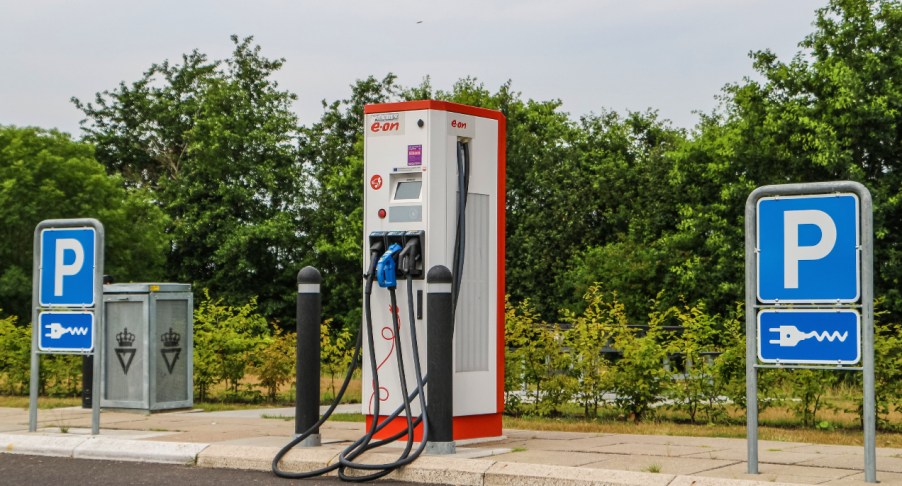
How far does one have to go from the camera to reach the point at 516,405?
44.1 ft

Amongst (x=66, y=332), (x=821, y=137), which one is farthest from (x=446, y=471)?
(x=821, y=137)

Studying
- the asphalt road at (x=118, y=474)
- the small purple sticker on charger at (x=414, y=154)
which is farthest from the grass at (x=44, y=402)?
the small purple sticker on charger at (x=414, y=154)

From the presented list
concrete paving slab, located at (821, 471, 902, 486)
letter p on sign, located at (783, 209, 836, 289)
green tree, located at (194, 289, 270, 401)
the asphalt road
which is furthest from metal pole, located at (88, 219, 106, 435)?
concrete paving slab, located at (821, 471, 902, 486)

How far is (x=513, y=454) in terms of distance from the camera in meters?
9.25

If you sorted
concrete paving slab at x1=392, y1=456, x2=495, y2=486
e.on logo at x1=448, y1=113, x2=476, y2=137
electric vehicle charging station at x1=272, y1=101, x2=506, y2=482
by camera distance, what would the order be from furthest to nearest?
e.on logo at x1=448, y1=113, x2=476, y2=137
electric vehicle charging station at x1=272, y1=101, x2=506, y2=482
concrete paving slab at x1=392, y1=456, x2=495, y2=486

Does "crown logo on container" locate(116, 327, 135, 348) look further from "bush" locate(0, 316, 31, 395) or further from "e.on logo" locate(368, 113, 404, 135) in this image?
"e.on logo" locate(368, 113, 404, 135)

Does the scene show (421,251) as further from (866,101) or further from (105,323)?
(866,101)

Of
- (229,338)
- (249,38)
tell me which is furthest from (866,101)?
(249,38)

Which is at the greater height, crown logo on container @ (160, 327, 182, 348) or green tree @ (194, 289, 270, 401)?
crown logo on container @ (160, 327, 182, 348)

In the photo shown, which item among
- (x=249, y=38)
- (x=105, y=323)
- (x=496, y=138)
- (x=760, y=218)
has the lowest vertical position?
(x=105, y=323)

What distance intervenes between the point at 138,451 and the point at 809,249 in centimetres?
571

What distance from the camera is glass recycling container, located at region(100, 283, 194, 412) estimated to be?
1434 centimetres

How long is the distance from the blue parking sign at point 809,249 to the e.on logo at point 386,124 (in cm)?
Result: 323

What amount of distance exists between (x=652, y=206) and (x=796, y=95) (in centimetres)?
1294
